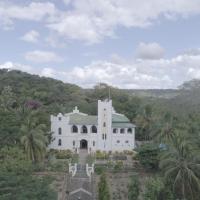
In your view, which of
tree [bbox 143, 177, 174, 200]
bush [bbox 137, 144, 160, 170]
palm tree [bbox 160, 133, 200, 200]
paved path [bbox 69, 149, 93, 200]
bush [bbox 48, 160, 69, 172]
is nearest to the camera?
tree [bbox 143, 177, 174, 200]

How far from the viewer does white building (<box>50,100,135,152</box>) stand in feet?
187

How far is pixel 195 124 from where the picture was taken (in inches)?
2235

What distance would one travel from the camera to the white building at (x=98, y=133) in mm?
56969

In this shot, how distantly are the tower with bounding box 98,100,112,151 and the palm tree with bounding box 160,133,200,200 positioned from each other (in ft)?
62.0

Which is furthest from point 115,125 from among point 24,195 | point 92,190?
point 24,195

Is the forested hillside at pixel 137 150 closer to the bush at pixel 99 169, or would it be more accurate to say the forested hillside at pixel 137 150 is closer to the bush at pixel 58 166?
the bush at pixel 58 166

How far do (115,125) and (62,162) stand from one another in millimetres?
10828

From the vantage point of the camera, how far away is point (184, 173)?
3722cm

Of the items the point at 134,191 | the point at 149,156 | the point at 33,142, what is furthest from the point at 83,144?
the point at 134,191

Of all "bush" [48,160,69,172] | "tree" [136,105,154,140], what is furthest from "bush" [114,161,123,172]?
"tree" [136,105,154,140]

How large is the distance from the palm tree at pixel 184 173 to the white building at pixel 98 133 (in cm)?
1880

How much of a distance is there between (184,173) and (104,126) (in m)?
21.3

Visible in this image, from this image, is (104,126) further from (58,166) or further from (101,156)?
(58,166)

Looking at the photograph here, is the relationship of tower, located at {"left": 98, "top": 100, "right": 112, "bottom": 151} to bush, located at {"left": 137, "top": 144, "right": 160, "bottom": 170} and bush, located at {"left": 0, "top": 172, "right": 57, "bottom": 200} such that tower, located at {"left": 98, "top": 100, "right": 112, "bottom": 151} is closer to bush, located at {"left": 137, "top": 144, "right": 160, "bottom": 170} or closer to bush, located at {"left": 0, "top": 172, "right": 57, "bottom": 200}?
bush, located at {"left": 137, "top": 144, "right": 160, "bottom": 170}
